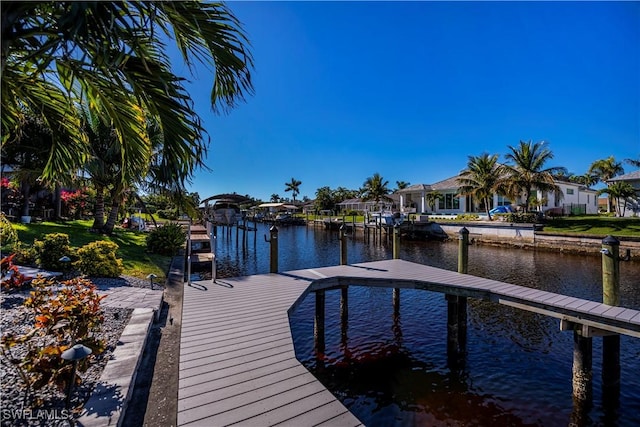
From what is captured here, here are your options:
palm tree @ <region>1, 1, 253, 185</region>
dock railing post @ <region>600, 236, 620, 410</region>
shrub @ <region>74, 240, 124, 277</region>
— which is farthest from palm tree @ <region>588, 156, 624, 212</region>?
palm tree @ <region>1, 1, 253, 185</region>

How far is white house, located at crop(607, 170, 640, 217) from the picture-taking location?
26.7 m

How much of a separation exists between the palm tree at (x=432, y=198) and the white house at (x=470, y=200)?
0.13 meters

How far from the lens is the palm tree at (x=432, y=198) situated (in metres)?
42.2

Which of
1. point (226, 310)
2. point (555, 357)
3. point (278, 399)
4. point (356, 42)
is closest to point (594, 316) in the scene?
point (555, 357)


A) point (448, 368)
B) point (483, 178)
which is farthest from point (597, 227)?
point (448, 368)

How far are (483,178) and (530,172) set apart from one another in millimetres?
3950

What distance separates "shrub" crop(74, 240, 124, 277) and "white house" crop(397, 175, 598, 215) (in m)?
33.5

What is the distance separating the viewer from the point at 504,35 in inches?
407

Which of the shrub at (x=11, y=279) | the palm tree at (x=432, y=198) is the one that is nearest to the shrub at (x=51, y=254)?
the shrub at (x=11, y=279)

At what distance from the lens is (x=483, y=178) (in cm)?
3266

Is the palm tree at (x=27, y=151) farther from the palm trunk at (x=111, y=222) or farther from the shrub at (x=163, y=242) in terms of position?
the shrub at (x=163, y=242)

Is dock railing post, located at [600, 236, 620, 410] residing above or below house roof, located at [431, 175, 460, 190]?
below

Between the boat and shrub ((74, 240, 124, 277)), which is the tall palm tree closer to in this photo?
shrub ((74, 240, 124, 277))

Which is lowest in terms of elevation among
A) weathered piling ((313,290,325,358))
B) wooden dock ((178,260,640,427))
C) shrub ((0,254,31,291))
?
weathered piling ((313,290,325,358))
